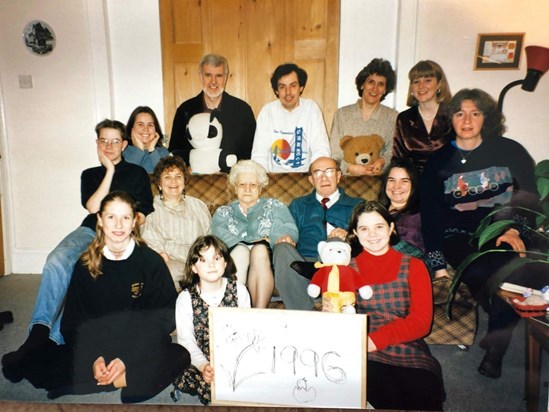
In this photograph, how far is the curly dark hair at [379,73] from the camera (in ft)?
3.90

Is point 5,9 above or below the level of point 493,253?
above

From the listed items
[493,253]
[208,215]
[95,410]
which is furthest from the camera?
[208,215]

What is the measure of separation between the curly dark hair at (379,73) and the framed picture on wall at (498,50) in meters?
0.23

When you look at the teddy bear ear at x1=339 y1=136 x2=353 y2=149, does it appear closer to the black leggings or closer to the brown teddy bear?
the brown teddy bear

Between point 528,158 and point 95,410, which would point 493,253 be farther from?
point 95,410

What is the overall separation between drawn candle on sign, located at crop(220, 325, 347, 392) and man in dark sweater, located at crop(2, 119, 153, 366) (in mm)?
482

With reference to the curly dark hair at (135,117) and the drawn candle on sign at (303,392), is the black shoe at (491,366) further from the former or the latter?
the curly dark hair at (135,117)

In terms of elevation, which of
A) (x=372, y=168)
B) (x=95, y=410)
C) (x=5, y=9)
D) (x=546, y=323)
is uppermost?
(x=5, y=9)

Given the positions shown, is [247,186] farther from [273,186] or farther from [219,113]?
[219,113]

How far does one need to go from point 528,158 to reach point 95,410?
4.53ft

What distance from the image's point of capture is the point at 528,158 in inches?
46.1

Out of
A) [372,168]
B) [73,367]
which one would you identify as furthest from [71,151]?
[372,168]

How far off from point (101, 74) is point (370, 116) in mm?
816

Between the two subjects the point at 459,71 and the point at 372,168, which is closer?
the point at 459,71
